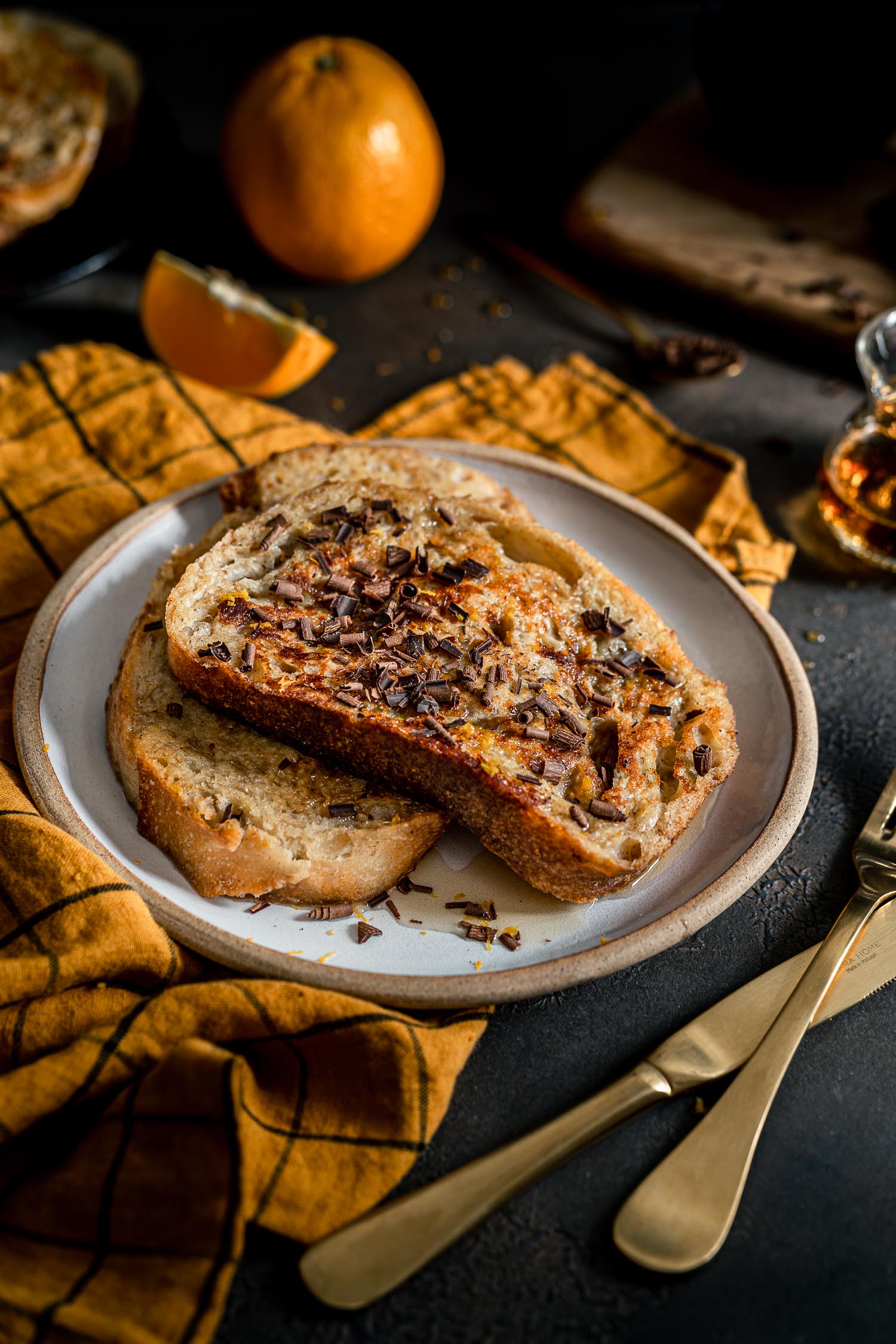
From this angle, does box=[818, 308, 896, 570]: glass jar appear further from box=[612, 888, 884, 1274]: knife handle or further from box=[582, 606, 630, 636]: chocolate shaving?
box=[612, 888, 884, 1274]: knife handle

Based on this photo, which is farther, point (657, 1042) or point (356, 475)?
point (356, 475)

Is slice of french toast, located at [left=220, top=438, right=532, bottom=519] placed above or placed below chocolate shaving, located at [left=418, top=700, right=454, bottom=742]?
above

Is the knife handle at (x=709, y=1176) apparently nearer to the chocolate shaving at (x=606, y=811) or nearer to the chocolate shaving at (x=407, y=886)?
the chocolate shaving at (x=606, y=811)

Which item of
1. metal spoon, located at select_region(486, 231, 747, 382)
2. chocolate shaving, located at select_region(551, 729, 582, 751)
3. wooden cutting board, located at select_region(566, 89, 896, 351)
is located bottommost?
chocolate shaving, located at select_region(551, 729, 582, 751)

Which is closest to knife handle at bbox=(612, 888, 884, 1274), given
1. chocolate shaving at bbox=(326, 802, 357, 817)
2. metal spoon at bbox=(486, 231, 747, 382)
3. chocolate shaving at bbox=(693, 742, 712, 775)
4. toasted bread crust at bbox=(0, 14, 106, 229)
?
chocolate shaving at bbox=(693, 742, 712, 775)

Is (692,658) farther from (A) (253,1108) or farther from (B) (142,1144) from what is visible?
(B) (142,1144)

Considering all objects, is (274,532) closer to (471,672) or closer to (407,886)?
(471,672)

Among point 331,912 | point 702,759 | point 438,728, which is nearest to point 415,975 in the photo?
point 331,912
